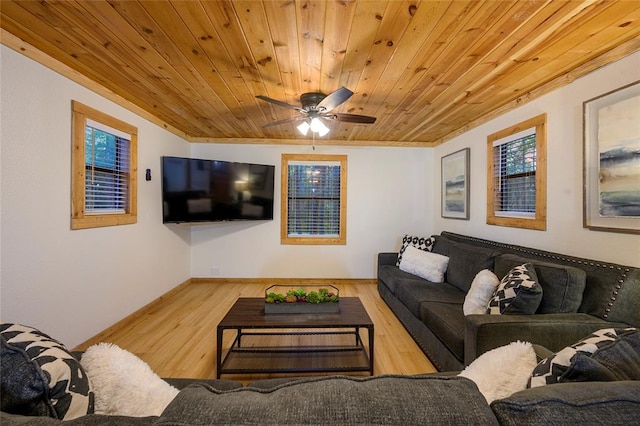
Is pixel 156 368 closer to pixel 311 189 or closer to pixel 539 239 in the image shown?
pixel 311 189

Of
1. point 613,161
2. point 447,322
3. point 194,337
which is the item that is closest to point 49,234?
point 194,337

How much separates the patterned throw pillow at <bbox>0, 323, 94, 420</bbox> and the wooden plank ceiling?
173 cm

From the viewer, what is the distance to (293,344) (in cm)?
258

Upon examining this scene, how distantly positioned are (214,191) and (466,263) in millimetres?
3384

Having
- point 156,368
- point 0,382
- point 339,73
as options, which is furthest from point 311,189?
point 0,382

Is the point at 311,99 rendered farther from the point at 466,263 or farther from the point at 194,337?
the point at 194,337

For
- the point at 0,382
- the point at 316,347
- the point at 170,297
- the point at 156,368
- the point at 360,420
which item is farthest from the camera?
the point at 170,297

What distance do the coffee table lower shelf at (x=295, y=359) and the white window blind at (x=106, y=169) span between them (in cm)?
195

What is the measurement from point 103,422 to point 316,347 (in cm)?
213

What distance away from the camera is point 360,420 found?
1.61 feet

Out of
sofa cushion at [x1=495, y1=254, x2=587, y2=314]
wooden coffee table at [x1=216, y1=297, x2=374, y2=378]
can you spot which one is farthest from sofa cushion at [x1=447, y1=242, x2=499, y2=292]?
wooden coffee table at [x1=216, y1=297, x2=374, y2=378]

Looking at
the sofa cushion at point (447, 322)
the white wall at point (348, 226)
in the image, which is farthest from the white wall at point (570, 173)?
the white wall at point (348, 226)

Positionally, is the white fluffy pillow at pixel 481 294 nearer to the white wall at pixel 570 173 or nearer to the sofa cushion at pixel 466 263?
the sofa cushion at pixel 466 263

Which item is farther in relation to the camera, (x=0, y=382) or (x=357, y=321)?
(x=357, y=321)
